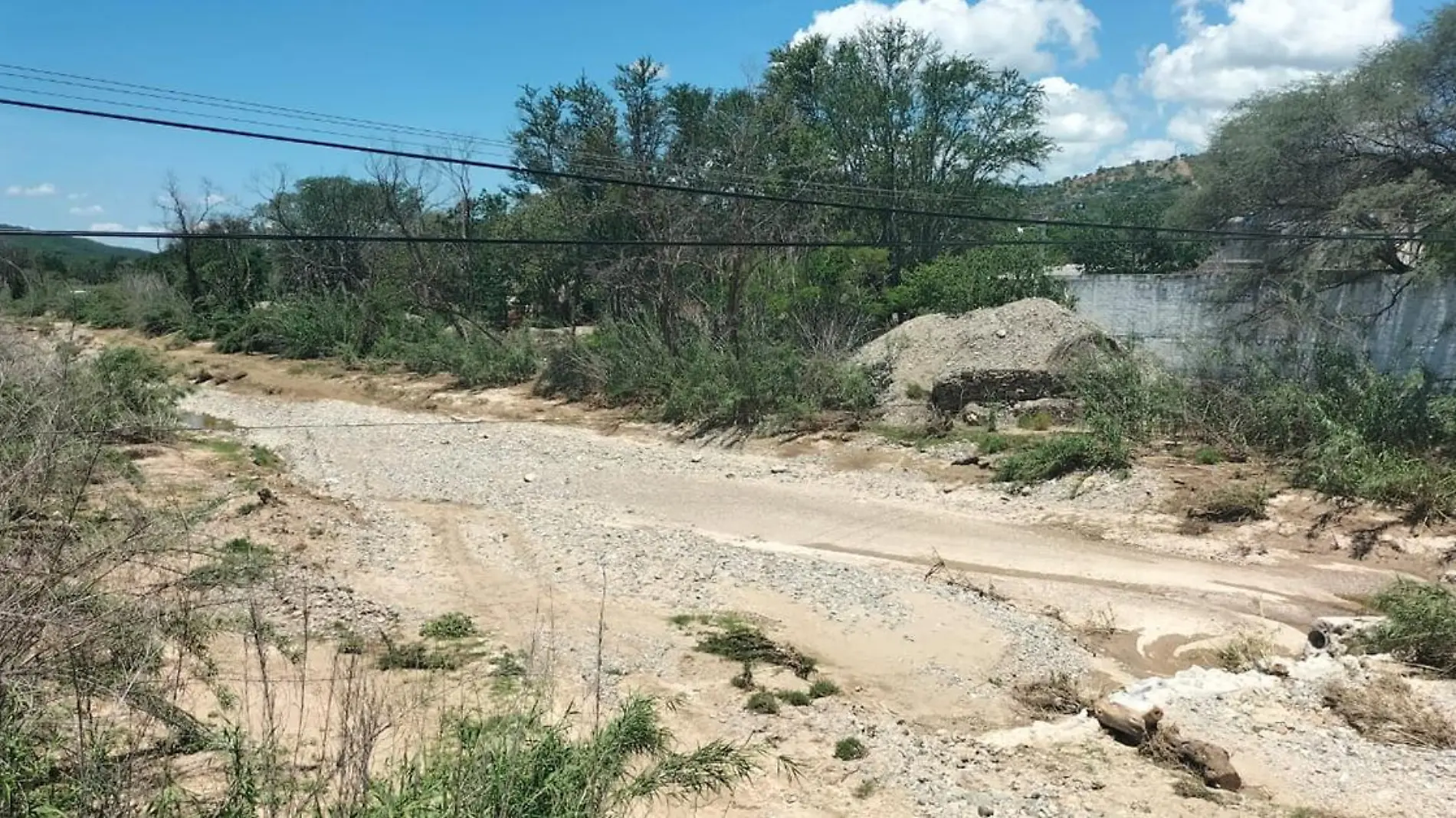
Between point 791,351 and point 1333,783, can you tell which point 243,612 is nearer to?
point 1333,783

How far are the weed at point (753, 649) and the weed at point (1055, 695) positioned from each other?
178 cm

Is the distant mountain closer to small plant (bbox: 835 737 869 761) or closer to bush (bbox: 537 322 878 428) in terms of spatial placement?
small plant (bbox: 835 737 869 761)

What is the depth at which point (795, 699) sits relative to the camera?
25.0 ft

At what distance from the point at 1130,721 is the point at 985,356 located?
11487 millimetres

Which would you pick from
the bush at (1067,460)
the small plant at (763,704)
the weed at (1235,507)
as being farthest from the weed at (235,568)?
the weed at (1235,507)

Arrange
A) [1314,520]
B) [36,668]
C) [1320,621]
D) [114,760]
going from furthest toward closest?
[1314,520] < [1320,621] < [114,760] < [36,668]

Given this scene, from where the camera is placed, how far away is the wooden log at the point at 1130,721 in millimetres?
6957

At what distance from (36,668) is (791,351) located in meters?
15.8

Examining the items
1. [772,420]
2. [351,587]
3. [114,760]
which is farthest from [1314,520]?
[114,760]

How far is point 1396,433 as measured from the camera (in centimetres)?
1320

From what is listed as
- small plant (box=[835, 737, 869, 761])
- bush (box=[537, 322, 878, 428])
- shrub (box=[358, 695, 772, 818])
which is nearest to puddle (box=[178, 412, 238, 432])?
bush (box=[537, 322, 878, 428])

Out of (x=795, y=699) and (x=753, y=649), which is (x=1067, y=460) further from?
(x=795, y=699)

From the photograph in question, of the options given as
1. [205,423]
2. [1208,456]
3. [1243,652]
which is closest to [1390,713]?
[1243,652]

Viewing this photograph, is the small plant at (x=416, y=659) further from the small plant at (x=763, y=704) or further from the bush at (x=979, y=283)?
the bush at (x=979, y=283)
